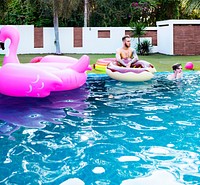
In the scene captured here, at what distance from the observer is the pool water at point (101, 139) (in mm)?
3133

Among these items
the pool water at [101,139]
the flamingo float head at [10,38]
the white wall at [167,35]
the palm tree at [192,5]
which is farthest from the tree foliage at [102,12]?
the pool water at [101,139]

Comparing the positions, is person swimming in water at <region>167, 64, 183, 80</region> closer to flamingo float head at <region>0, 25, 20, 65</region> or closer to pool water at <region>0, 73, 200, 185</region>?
pool water at <region>0, 73, 200, 185</region>

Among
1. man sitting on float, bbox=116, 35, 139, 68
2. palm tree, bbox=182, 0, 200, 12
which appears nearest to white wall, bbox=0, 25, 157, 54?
palm tree, bbox=182, 0, 200, 12

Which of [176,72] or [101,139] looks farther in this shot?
[176,72]

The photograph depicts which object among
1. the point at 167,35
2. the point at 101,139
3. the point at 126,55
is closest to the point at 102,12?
the point at 167,35

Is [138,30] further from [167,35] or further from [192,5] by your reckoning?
[192,5]

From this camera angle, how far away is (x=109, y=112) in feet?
18.9

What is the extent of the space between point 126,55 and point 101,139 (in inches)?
251

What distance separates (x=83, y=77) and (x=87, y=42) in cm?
1267

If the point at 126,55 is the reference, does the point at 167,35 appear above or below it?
above

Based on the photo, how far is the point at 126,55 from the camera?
33.9 feet

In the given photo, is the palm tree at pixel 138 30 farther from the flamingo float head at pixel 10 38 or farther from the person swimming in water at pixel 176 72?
the flamingo float head at pixel 10 38

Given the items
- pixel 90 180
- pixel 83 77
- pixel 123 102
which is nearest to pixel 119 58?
pixel 83 77

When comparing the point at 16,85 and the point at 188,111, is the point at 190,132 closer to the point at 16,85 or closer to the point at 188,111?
the point at 188,111
